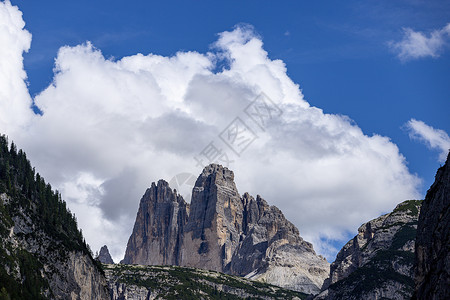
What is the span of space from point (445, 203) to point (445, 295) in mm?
18855

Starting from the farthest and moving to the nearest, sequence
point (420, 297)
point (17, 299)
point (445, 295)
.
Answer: point (17, 299) → point (420, 297) → point (445, 295)

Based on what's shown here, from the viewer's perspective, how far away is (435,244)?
111125 millimetres

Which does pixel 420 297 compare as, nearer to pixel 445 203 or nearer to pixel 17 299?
pixel 445 203

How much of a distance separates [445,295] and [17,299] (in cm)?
13232

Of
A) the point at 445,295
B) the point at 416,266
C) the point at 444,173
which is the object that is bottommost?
the point at 445,295

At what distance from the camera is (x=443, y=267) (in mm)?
100750

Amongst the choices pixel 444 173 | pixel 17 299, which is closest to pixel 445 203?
pixel 444 173

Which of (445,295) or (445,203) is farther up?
(445,203)

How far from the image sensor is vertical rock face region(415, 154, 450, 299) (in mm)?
100812

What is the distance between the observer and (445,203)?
112 metres

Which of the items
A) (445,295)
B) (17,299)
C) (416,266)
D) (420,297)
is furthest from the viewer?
(17,299)

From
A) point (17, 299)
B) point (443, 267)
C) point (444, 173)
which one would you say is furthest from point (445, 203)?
point (17, 299)

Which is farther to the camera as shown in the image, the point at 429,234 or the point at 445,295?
the point at 429,234

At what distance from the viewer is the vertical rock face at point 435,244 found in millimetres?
100812
